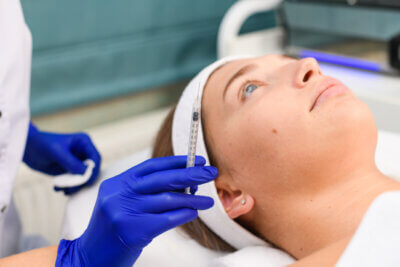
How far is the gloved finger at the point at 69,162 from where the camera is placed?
135 centimetres

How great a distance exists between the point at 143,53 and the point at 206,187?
1060 millimetres

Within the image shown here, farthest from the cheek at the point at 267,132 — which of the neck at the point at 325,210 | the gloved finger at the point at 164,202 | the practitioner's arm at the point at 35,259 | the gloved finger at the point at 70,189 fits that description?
the gloved finger at the point at 70,189

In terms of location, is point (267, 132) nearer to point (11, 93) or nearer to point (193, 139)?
point (193, 139)

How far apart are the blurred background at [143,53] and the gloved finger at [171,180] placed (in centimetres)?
88

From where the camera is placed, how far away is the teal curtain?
177 centimetres

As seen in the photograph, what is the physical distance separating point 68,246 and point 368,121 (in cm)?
68

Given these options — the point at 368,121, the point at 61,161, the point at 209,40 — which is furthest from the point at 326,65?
the point at 61,161

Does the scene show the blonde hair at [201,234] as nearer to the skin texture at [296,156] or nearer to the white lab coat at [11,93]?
the skin texture at [296,156]

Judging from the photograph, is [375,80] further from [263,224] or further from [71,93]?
[71,93]

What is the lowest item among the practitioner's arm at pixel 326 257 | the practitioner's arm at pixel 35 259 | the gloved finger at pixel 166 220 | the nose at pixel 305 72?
the practitioner's arm at pixel 35 259

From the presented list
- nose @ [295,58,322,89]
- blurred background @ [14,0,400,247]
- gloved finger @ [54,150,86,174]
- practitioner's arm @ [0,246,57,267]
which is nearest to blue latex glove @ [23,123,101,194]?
gloved finger @ [54,150,86,174]

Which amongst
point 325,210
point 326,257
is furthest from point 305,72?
point 326,257

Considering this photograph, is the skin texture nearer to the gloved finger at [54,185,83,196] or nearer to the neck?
the neck

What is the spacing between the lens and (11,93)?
1.13 m
